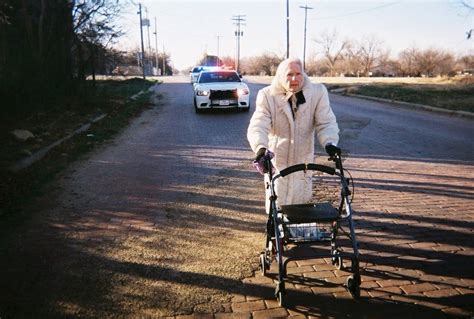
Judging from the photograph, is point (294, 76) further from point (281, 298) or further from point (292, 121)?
point (281, 298)

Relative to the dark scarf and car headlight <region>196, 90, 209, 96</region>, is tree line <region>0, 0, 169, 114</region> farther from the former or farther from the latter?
the dark scarf

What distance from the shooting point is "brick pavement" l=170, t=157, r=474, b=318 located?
3.23 m

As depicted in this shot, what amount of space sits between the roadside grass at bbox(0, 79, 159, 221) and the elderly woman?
11.2 feet

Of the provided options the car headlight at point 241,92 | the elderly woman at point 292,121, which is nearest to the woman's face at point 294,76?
the elderly woman at point 292,121

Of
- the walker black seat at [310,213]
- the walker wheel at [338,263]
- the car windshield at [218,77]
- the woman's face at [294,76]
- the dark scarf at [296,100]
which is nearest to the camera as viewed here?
the walker black seat at [310,213]

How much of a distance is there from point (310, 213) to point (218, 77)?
13875 millimetres

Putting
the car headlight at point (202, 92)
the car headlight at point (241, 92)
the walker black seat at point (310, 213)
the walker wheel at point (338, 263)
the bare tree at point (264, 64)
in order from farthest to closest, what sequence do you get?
the bare tree at point (264, 64), the car headlight at point (241, 92), the car headlight at point (202, 92), the walker wheel at point (338, 263), the walker black seat at point (310, 213)

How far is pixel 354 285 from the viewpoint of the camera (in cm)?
329

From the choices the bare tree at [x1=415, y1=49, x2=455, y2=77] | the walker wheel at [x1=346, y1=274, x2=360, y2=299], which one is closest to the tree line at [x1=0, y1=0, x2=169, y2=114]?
the walker wheel at [x1=346, y1=274, x2=360, y2=299]

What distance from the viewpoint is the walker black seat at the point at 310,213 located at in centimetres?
319

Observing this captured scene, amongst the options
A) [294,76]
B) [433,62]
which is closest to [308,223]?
[294,76]

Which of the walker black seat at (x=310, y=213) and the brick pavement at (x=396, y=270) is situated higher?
the walker black seat at (x=310, y=213)

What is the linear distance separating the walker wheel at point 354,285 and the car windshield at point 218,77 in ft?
45.3

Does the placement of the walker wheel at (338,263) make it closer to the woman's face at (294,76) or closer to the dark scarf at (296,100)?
the dark scarf at (296,100)
